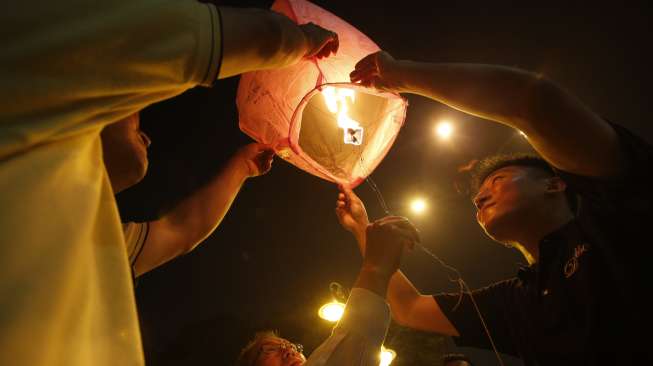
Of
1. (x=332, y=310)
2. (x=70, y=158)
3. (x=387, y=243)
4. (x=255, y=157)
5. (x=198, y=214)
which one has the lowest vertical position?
(x=332, y=310)

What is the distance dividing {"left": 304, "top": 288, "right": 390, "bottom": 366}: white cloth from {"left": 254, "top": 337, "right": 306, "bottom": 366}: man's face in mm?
2013

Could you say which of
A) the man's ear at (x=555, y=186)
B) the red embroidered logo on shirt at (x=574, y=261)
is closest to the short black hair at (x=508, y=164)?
the man's ear at (x=555, y=186)

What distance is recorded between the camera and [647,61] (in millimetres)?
5555

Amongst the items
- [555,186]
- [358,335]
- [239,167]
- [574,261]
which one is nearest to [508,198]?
[555,186]

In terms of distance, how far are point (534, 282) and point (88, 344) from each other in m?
2.72

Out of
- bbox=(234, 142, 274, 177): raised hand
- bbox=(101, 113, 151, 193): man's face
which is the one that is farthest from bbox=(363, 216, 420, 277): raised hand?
bbox=(101, 113, 151, 193): man's face

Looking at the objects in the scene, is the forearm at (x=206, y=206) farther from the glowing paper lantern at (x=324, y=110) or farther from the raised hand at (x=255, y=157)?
the glowing paper lantern at (x=324, y=110)

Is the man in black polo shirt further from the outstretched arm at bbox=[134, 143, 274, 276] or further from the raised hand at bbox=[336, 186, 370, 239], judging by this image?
the outstretched arm at bbox=[134, 143, 274, 276]

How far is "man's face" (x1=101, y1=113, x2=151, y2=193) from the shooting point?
1.96 m

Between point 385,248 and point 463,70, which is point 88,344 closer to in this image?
point 385,248

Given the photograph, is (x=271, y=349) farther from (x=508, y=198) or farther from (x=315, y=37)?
(x=315, y=37)

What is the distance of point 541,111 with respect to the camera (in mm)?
1714

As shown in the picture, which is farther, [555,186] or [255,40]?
[555,186]

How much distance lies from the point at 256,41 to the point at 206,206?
2132mm
